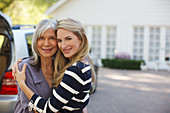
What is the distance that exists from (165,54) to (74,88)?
15.6m

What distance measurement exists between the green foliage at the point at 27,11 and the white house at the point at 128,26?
9777mm

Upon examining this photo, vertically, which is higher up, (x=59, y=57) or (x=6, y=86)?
(x=59, y=57)

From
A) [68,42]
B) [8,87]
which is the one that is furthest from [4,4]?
[68,42]

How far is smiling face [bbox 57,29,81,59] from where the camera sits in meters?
1.92

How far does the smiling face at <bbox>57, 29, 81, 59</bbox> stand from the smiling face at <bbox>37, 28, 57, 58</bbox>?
191mm

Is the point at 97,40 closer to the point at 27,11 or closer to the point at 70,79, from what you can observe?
the point at 27,11

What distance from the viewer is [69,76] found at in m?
1.80

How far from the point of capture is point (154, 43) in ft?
54.0

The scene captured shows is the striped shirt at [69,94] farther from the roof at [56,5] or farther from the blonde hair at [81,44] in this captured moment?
the roof at [56,5]

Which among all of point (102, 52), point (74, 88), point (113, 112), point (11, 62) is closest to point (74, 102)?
point (74, 88)

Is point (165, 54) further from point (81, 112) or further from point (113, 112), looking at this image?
point (81, 112)

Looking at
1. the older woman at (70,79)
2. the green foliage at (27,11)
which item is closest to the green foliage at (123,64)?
the green foliage at (27,11)

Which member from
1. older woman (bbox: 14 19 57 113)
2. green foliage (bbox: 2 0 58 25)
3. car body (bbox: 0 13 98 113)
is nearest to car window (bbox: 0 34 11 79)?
car body (bbox: 0 13 98 113)

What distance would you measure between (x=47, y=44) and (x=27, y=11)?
1066 inches
